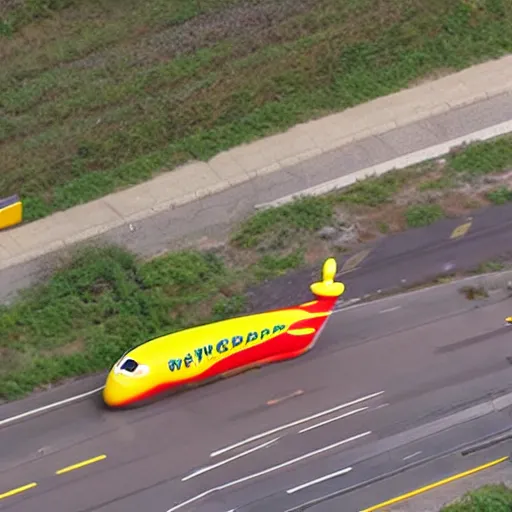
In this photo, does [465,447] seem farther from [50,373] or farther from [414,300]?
[50,373]

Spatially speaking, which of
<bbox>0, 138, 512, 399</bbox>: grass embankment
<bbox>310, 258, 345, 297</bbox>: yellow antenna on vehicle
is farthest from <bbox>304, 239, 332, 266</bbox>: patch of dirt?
<bbox>310, 258, 345, 297</bbox>: yellow antenna on vehicle

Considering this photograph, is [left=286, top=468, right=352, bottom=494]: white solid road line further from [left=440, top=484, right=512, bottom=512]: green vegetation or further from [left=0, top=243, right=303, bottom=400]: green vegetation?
[left=0, top=243, right=303, bottom=400]: green vegetation

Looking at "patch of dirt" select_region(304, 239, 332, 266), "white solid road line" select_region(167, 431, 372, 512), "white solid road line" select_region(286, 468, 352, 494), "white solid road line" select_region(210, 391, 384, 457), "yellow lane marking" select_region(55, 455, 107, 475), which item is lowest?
"white solid road line" select_region(286, 468, 352, 494)

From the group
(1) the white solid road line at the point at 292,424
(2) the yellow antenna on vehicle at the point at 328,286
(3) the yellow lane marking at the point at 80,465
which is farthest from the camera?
(2) the yellow antenna on vehicle at the point at 328,286

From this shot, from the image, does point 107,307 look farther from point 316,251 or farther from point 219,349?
point 316,251

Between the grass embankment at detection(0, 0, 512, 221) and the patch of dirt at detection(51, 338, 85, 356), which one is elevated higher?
the grass embankment at detection(0, 0, 512, 221)

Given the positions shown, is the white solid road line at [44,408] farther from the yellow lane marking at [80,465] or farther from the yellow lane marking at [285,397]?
the yellow lane marking at [285,397]

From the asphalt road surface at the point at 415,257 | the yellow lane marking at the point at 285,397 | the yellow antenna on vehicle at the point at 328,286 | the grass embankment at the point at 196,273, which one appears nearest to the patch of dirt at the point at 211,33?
the grass embankment at the point at 196,273
